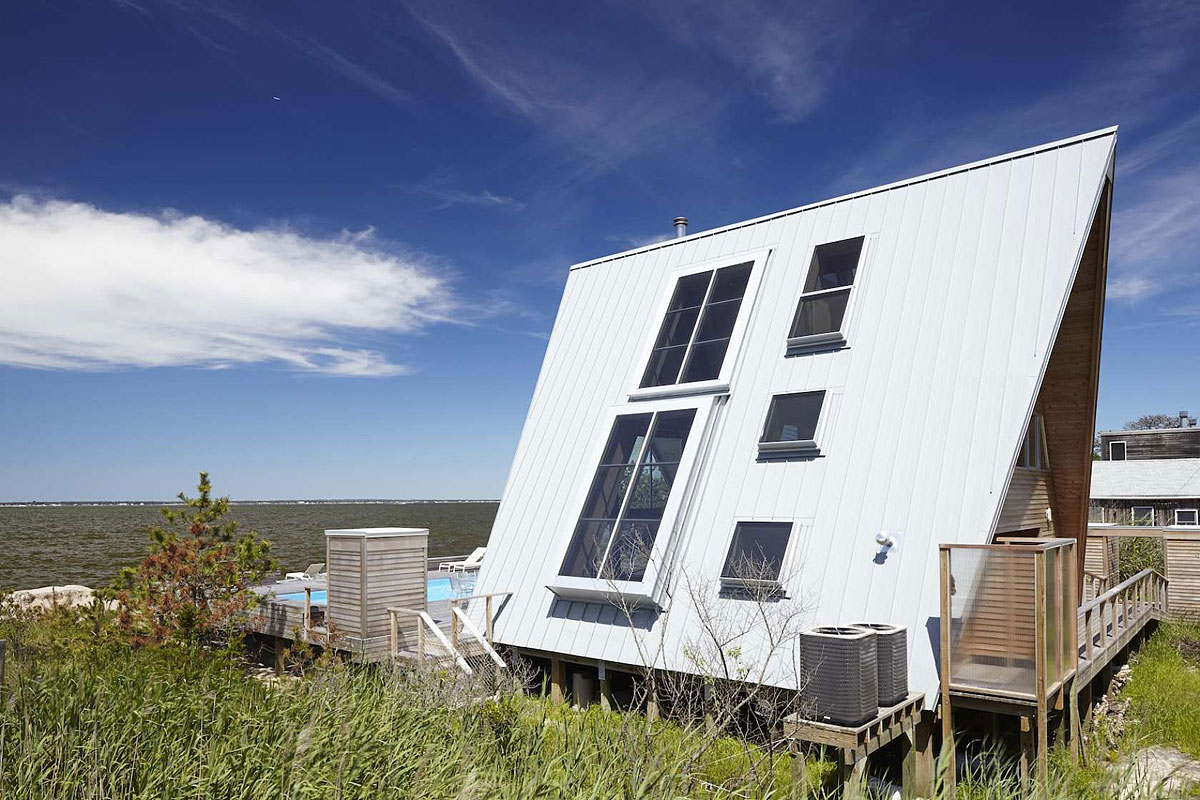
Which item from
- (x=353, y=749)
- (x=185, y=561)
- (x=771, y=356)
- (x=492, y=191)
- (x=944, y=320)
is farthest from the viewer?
(x=492, y=191)

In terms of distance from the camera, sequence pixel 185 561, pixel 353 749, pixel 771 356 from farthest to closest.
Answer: pixel 185 561, pixel 771 356, pixel 353 749

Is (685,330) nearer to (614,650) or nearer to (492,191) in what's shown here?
(614,650)

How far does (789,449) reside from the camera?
9641 mm

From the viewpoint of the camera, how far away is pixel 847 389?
9617mm

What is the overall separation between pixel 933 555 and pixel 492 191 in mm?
17750

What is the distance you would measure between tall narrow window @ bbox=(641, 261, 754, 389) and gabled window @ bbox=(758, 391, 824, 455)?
120 centimetres

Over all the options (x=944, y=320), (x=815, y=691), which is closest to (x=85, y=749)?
(x=815, y=691)

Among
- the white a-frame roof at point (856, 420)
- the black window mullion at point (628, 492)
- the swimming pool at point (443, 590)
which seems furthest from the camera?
the swimming pool at point (443, 590)

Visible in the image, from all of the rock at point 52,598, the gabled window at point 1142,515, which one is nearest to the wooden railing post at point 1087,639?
the rock at point 52,598

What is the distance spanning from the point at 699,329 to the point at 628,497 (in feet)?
9.28

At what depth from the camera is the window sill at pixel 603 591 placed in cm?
947

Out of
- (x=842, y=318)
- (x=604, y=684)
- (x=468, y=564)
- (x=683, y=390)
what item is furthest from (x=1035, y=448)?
(x=468, y=564)

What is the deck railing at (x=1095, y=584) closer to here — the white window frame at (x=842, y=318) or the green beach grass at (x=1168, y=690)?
the green beach grass at (x=1168, y=690)

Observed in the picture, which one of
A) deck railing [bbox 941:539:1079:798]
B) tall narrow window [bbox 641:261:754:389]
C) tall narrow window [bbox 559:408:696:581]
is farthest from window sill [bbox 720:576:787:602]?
tall narrow window [bbox 641:261:754:389]
